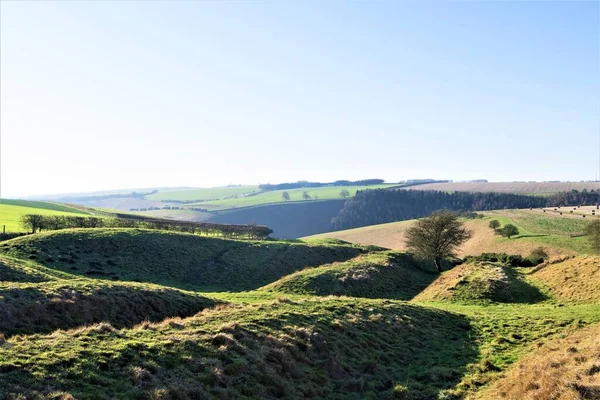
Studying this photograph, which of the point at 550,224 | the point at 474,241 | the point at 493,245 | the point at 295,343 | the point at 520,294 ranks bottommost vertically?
the point at 474,241

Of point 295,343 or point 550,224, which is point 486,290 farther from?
point 550,224

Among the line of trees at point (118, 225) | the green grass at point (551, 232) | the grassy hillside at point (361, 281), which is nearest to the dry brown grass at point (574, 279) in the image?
the grassy hillside at point (361, 281)

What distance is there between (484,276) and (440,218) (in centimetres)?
2009

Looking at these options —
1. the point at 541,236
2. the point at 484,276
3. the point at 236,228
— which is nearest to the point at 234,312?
the point at 484,276

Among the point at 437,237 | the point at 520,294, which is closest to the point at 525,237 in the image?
the point at 437,237

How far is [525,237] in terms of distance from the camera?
9331 centimetres

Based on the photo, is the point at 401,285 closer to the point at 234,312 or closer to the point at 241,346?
the point at 234,312

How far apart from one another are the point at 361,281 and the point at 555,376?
113ft

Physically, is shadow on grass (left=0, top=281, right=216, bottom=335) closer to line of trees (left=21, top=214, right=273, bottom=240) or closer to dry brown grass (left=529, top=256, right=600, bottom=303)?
dry brown grass (left=529, top=256, right=600, bottom=303)

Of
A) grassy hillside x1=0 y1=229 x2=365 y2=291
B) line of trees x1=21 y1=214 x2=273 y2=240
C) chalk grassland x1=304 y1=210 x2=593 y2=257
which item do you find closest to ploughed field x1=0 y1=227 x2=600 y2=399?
grassy hillside x1=0 y1=229 x2=365 y2=291

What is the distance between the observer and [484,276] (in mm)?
45594

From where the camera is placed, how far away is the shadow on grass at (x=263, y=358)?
45.0 ft

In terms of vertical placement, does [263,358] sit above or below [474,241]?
above

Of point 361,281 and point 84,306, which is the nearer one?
point 84,306
